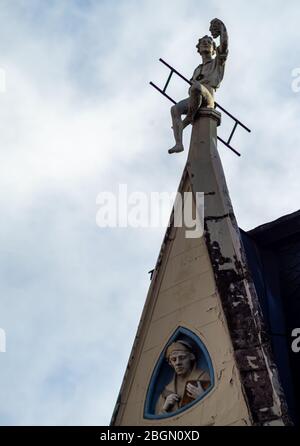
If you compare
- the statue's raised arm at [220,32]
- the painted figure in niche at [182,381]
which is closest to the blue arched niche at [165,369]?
the painted figure in niche at [182,381]

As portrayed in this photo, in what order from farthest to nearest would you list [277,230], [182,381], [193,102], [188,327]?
[193,102] < [277,230] < [188,327] < [182,381]

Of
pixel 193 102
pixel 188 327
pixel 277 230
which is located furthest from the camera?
pixel 193 102

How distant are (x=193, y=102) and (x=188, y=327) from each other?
3.81 m

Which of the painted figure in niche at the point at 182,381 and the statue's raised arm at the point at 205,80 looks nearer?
the painted figure in niche at the point at 182,381

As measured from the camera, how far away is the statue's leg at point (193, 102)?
15016 millimetres

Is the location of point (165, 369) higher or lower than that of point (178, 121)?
lower

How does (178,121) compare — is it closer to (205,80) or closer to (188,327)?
(205,80)

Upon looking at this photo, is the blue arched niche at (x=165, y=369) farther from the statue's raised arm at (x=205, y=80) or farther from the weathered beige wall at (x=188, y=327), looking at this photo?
the statue's raised arm at (x=205, y=80)

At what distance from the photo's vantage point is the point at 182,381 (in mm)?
12664

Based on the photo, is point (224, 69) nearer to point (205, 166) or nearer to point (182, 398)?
point (205, 166)

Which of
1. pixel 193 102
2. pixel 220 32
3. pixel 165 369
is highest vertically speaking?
pixel 220 32

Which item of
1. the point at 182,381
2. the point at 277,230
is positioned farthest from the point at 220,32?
the point at 182,381
